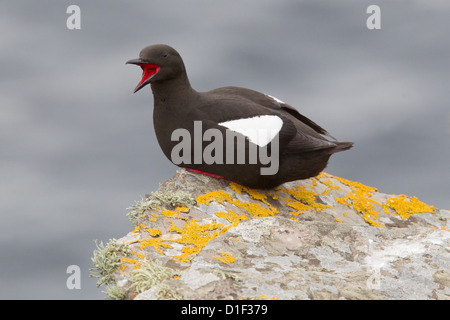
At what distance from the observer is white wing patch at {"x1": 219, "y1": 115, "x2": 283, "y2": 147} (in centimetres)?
768

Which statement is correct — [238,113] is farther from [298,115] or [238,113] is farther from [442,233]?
[442,233]

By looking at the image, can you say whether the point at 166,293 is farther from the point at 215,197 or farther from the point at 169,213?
the point at 215,197

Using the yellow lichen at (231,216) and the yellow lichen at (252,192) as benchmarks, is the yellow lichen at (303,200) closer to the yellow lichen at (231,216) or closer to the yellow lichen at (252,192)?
the yellow lichen at (252,192)

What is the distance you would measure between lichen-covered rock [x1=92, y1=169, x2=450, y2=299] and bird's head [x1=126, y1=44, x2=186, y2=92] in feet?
4.24

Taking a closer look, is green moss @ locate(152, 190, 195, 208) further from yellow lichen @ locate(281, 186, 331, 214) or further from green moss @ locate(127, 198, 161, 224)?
yellow lichen @ locate(281, 186, 331, 214)

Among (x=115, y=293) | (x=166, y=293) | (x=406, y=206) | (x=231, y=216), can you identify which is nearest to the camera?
(x=166, y=293)

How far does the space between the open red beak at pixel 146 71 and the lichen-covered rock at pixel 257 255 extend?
1.24m

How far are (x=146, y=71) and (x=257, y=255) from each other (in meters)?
3.55

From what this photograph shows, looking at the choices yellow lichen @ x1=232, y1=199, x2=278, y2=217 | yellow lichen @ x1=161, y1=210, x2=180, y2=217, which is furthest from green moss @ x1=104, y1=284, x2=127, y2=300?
yellow lichen @ x1=232, y1=199, x2=278, y2=217

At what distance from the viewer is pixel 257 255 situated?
508 cm

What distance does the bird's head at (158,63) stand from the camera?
298 inches

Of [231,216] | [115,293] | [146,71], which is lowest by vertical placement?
[115,293]

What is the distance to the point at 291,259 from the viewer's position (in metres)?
5.10

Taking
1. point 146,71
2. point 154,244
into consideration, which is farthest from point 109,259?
point 146,71
